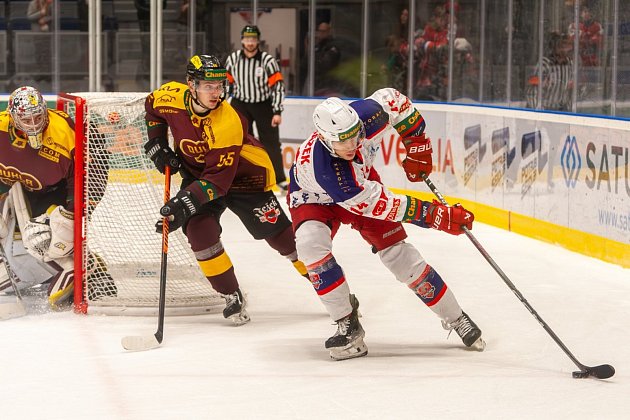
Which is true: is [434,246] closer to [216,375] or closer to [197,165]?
[197,165]

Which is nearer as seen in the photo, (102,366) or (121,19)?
(102,366)

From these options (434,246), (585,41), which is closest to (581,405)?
(434,246)

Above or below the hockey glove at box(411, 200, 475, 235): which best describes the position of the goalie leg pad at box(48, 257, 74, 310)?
below

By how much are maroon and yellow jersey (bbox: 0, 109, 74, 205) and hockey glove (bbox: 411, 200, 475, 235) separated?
1590 millimetres

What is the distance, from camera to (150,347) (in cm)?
391

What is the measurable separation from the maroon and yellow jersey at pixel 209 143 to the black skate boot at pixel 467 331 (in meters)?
0.96

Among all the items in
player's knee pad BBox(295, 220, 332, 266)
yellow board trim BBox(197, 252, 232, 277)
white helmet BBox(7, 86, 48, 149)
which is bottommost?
yellow board trim BBox(197, 252, 232, 277)

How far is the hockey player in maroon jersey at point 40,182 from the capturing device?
4.36 meters

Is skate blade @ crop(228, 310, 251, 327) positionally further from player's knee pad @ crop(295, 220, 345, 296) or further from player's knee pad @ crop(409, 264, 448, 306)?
player's knee pad @ crop(409, 264, 448, 306)

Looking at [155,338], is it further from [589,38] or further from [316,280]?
[589,38]

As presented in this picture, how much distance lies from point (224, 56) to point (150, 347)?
5623 millimetres

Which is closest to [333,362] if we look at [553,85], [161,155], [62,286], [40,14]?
[161,155]

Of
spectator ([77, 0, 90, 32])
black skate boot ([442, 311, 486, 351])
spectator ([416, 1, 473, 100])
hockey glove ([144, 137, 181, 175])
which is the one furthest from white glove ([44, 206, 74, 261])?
spectator ([77, 0, 90, 32])

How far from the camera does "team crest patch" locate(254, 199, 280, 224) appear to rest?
4398mm
